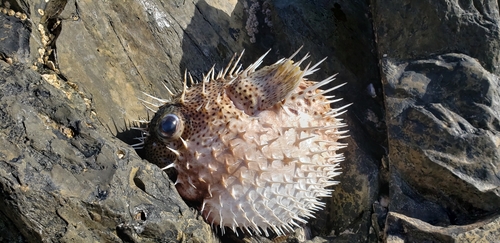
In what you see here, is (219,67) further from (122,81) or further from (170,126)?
(170,126)

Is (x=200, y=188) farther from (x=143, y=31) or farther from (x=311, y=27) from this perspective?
(x=311, y=27)

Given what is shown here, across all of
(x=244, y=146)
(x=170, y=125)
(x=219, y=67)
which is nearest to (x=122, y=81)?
(x=170, y=125)

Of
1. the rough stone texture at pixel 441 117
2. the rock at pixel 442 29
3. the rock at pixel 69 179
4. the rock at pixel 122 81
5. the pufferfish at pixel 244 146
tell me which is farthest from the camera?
the rock at pixel 442 29

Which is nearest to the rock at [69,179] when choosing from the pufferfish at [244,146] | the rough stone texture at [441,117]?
the pufferfish at [244,146]

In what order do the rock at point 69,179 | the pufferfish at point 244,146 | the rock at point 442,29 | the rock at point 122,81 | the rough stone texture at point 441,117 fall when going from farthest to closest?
the rock at point 442,29, the rough stone texture at point 441,117, the pufferfish at point 244,146, the rock at point 122,81, the rock at point 69,179

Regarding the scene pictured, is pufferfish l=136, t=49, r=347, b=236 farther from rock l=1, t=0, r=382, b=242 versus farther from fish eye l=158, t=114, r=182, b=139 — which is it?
rock l=1, t=0, r=382, b=242

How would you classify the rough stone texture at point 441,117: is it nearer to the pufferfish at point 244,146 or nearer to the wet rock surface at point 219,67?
the wet rock surface at point 219,67

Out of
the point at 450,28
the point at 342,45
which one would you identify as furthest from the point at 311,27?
the point at 450,28
